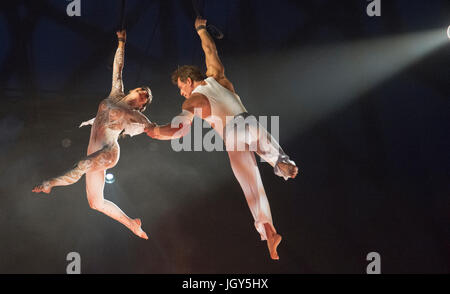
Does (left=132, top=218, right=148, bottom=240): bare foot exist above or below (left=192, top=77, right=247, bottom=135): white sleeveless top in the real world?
below

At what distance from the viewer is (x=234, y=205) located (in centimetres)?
406

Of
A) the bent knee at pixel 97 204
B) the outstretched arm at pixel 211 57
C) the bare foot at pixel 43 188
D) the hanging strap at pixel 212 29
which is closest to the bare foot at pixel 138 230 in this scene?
the bent knee at pixel 97 204

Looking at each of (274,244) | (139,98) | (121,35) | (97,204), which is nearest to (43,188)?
(97,204)

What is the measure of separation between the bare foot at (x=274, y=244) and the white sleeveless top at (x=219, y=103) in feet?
3.30

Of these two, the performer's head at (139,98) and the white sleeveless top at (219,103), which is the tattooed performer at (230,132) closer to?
the white sleeveless top at (219,103)

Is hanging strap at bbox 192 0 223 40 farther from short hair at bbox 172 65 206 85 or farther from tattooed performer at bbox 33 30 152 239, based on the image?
tattooed performer at bbox 33 30 152 239

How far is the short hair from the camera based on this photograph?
373cm

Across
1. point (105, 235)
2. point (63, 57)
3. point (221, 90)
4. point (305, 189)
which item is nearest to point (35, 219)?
point (105, 235)

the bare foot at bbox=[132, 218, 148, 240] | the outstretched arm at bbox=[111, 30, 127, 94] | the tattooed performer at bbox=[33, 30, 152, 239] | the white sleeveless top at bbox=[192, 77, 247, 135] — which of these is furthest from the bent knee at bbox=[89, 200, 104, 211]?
the white sleeveless top at bbox=[192, 77, 247, 135]

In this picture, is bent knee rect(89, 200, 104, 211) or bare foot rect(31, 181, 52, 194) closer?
bare foot rect(31, 181, 52, 194)

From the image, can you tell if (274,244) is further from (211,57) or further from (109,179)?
(211,57)

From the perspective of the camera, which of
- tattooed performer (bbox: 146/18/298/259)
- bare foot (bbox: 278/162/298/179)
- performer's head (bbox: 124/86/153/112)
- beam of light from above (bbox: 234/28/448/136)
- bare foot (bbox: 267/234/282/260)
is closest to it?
bare foot (bbox: 278/162/298/179)
